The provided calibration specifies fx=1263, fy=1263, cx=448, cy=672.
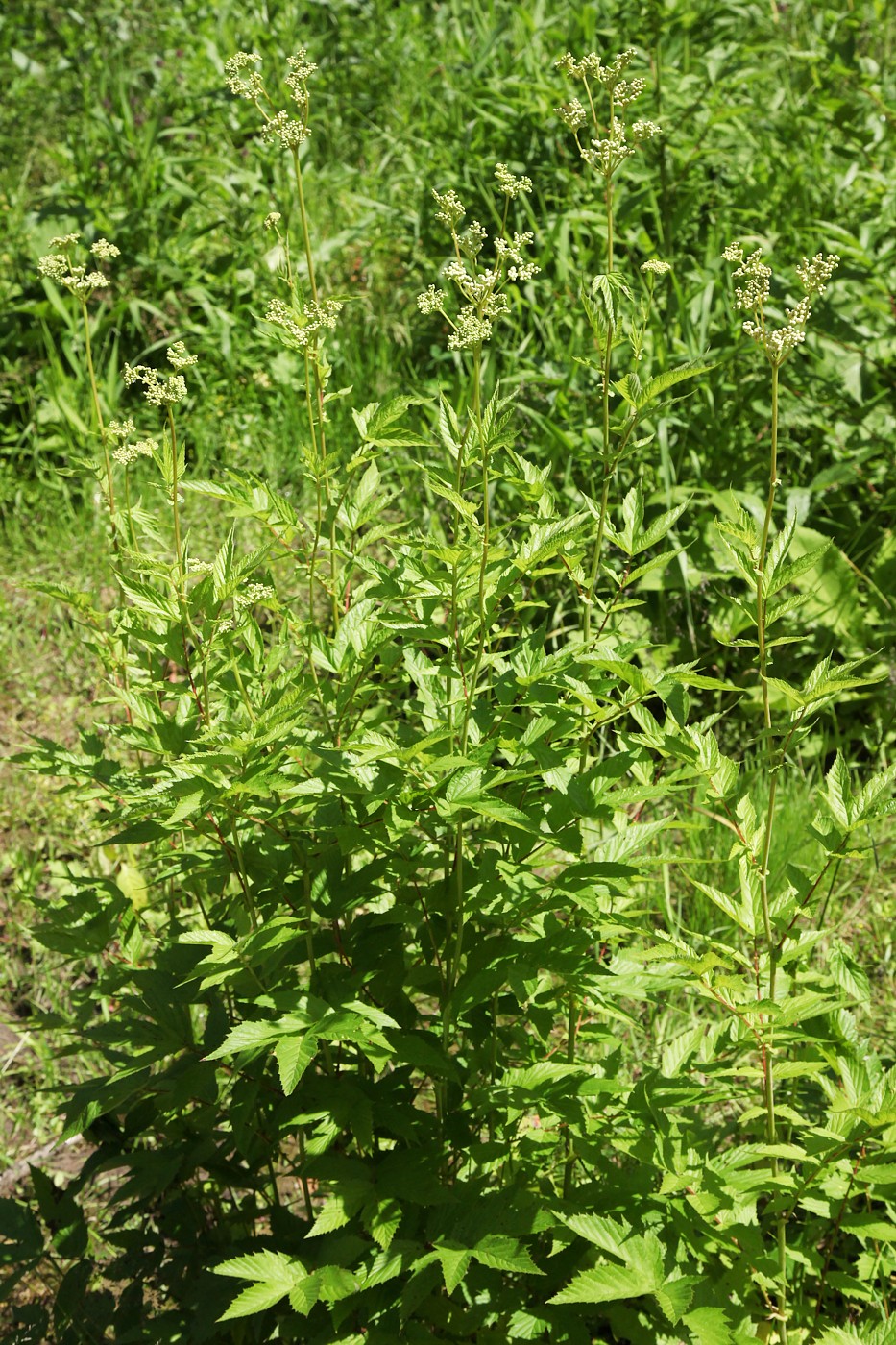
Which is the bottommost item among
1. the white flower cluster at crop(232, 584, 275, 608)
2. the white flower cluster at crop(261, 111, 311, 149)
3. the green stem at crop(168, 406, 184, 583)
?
the white flower cluster at crop(232, 584, 275, 608)

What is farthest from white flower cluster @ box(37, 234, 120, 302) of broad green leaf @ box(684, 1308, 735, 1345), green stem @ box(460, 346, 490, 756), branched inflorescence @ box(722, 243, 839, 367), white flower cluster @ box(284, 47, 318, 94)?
broad green leaf @ box(684, 1308, 735, 1345)

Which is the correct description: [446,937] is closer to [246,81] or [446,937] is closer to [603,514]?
[603,514]

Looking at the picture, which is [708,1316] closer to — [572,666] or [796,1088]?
[796,1088]

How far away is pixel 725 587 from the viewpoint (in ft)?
10.7

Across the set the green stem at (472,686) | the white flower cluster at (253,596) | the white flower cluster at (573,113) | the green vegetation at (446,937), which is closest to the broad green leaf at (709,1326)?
the green vegetation at (446,937)

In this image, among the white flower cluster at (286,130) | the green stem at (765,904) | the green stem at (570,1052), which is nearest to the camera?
the green stem at (765,904)

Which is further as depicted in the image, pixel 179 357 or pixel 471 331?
pixel 179 357

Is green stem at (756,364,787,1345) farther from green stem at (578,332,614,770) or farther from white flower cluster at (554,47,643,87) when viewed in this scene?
white flower cluster at (554,47,643,87)

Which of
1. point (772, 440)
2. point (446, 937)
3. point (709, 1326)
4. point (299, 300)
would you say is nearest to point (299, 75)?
point (299, 300)

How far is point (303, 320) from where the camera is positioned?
5.05 feet

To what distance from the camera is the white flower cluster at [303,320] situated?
4.87ft

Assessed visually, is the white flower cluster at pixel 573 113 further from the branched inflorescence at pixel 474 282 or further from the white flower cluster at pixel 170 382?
the white flower cluster at pixel 170 382

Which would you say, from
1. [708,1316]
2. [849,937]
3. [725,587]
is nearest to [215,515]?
[725,587]

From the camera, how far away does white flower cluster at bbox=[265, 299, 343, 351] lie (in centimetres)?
148
